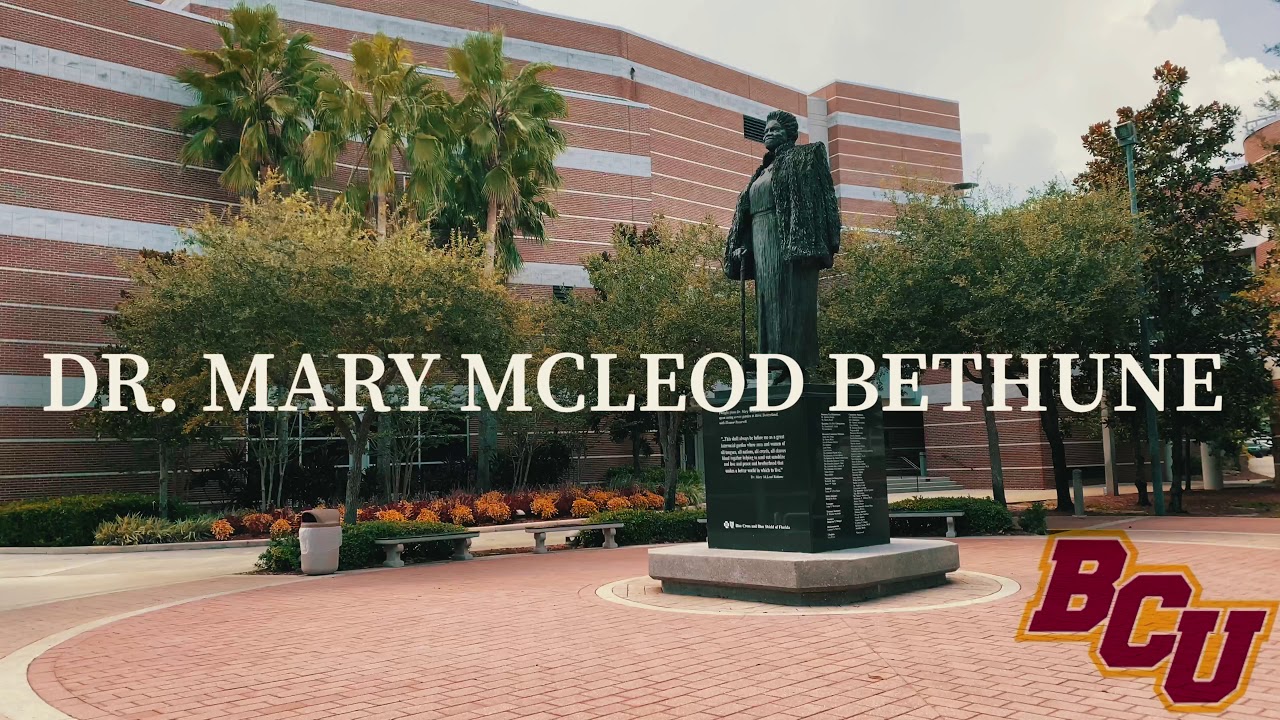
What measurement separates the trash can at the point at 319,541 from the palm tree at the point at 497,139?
42.0 feet

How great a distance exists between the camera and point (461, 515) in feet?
76.6

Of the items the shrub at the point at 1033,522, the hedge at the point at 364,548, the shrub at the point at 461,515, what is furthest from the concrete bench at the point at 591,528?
the shrub at the point at 1033,522

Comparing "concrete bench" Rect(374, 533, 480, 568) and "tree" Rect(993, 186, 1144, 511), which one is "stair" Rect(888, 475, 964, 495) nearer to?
"tree" Rect(993, 186, 1144, 511)

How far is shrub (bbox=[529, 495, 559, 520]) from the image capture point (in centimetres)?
2516

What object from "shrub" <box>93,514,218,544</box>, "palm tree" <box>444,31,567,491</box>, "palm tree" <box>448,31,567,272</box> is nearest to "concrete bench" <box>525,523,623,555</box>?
"shrub" <box>93,514,218,544</box>

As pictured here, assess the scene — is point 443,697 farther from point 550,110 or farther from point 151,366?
point 550,110

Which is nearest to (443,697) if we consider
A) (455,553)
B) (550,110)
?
(455,553)


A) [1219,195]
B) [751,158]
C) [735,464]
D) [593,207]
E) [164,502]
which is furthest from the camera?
[751,158]

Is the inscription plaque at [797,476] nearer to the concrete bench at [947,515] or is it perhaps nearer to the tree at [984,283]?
the concrete bench at [947,515]

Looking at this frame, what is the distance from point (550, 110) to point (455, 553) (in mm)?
15278

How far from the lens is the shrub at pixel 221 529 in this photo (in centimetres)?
2119

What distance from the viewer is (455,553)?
1667cm

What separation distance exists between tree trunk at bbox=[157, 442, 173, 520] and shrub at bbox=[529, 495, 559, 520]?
8.66 m

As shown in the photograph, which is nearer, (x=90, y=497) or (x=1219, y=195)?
(x=90, y=497)
